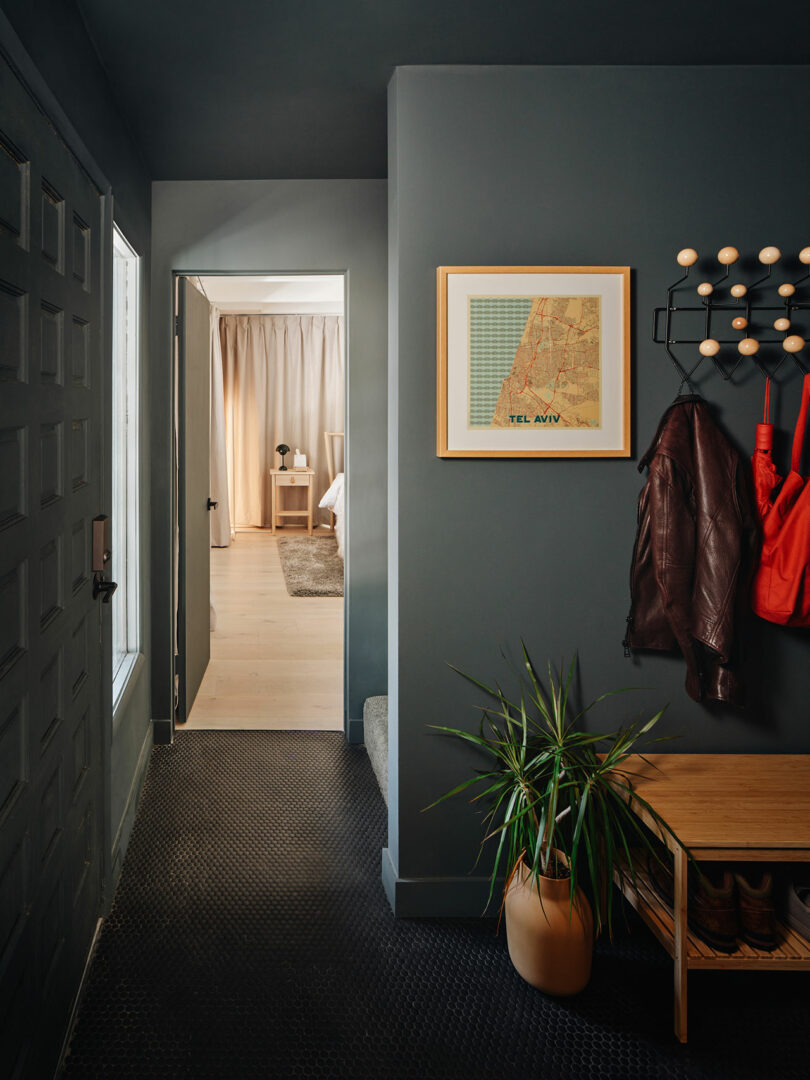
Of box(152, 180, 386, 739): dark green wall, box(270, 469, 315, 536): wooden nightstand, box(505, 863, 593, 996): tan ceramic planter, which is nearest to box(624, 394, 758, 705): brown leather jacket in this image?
box(505, 863, 593, 996): tan ceramic planter

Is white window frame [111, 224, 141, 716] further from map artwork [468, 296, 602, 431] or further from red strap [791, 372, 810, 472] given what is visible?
red strap [791, 372, 810, 472]

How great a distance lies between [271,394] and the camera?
945 centimetres

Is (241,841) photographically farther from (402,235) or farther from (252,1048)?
(402,235)

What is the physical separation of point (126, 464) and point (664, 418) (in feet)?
6.63

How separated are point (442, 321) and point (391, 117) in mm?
622

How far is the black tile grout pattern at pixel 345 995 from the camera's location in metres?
1.72

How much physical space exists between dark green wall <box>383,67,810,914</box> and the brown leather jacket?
0.30ft

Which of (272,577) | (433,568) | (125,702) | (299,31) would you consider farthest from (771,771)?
(272,577)

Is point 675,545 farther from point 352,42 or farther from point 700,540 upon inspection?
point 352,42

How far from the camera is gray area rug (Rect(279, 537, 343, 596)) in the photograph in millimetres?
6348

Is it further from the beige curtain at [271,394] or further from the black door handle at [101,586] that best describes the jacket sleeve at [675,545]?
the beige curtain at [271,394]

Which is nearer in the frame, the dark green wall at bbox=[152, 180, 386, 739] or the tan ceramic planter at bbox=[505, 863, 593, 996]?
the tan ceramic planter at bbox=[505, 863, 593, 996]

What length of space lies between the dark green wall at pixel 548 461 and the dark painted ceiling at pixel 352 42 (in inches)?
3.2

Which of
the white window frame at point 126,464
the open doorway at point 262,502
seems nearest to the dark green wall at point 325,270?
the open doorway at point 262,502
